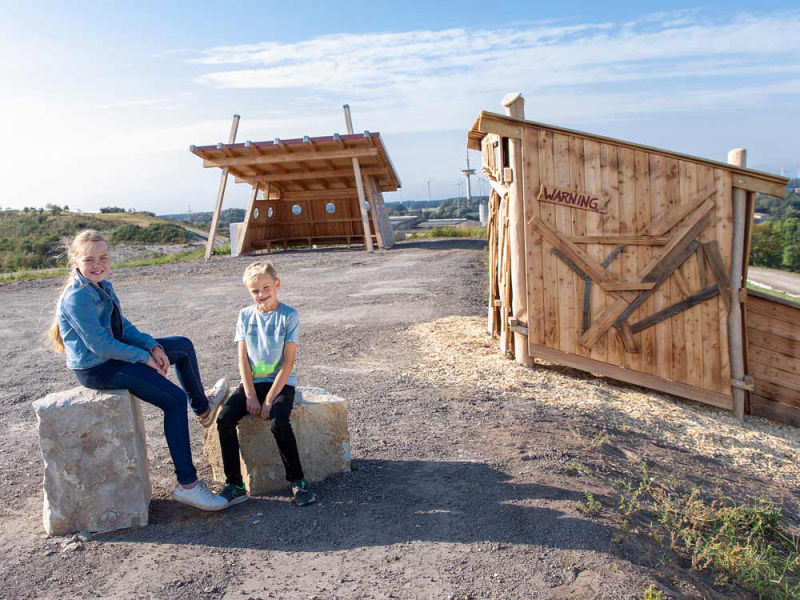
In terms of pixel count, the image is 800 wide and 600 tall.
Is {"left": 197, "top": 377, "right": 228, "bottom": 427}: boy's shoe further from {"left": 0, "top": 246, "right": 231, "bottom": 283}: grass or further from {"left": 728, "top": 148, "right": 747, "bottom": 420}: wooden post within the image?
{"left": 0, "top": 246, "right": 231, "bottom": 283}: grass

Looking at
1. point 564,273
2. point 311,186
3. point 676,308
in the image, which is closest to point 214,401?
point 564,273

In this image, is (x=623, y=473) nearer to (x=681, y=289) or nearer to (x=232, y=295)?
(x=681, y=289)

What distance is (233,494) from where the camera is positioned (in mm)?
4449

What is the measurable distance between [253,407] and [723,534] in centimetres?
310

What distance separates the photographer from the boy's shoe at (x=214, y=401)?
470cm

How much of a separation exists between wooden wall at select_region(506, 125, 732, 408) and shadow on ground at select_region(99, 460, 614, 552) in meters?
3.46

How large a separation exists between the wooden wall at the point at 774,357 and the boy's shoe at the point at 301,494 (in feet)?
19.6

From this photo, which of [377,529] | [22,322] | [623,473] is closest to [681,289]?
[623,473]

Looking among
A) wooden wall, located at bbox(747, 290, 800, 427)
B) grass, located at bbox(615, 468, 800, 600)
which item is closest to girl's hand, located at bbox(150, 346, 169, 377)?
grass, located at bbox(615, 468, 800, 600)

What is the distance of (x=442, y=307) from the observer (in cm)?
1147

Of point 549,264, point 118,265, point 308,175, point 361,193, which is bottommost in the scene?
point 118,265

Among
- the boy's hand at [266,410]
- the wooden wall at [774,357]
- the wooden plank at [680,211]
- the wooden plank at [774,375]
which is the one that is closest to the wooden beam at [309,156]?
the wooden plank at [680,211]

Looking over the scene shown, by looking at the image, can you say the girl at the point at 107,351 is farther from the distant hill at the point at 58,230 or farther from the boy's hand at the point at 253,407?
the distant hill at the point at 58,230

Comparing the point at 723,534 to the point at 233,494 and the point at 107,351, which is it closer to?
the point at 233,494
